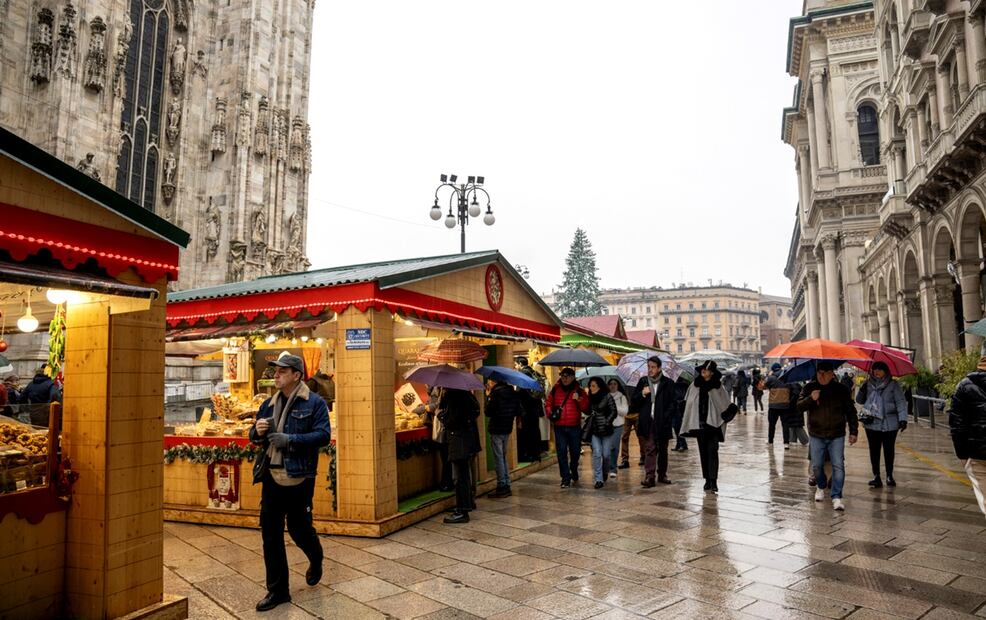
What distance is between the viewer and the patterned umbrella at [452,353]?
31.2 ft

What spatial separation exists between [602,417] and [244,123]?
26.9 metres

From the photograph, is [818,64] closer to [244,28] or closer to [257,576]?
[244,28]

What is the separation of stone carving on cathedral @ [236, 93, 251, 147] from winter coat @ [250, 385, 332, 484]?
28097 mm

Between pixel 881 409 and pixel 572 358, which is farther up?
pixel 572 358

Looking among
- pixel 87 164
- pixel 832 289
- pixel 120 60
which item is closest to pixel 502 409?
pixel 87 164

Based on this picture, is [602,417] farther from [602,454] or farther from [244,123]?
[244,123]

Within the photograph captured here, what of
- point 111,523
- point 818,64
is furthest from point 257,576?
point 818,64

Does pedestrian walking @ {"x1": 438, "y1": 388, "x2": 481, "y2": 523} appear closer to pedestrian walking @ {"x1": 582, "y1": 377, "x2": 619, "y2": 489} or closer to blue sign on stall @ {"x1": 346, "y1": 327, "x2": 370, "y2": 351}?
blue sign on stall @ {"x1": 346, "y1": 327, "x2": 370, "y2": 351}

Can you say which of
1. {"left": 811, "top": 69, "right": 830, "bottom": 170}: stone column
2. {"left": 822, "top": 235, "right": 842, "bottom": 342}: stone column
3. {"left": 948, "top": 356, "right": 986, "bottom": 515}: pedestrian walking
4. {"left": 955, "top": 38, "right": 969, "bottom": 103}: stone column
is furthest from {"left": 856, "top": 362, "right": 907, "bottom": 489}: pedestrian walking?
{"left": 811, "top": 69, "right": 830, "bottom": 170}: stone column

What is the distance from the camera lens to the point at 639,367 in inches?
460

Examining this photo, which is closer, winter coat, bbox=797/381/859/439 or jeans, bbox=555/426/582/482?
winter coat, bbox=797/381/859/439

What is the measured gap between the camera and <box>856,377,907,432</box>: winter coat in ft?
30.2

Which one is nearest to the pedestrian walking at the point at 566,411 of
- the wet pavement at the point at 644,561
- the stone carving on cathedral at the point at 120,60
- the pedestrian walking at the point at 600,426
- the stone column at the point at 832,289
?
the pedestrian walking at the point at 600,426

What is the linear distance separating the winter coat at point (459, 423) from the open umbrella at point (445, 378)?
1.17 feet
